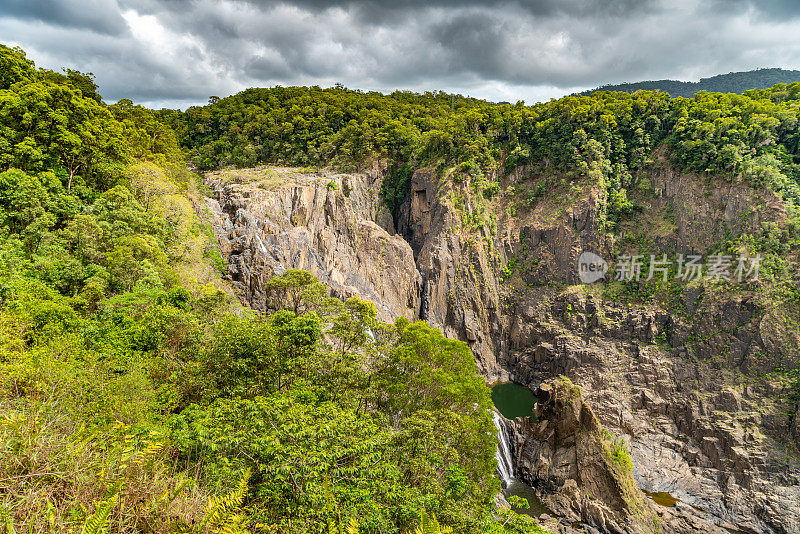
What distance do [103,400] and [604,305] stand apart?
4889 centimetres

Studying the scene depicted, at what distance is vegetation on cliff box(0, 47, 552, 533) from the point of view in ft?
18.4

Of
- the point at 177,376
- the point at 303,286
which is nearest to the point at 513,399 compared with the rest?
the point at 303,286

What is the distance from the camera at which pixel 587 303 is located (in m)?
47.1

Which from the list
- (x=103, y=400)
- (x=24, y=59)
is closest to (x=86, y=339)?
(x=103, y=400)

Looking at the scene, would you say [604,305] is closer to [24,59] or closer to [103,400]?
[103,400]

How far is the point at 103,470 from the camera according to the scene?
5.37 m

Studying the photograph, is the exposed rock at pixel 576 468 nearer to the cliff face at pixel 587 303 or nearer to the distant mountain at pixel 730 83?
the cliff face at pixel 587 303

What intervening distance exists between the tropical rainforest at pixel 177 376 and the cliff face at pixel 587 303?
16.8ft

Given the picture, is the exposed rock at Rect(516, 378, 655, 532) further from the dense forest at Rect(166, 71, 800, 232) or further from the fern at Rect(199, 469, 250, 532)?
the dense forest at Rect(166, 71, 800, 232)

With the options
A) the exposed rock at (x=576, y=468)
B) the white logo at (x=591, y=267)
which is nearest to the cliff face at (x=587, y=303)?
the exposed rock at (x=576, y=468)

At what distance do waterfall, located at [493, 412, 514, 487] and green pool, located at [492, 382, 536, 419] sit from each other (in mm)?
7326

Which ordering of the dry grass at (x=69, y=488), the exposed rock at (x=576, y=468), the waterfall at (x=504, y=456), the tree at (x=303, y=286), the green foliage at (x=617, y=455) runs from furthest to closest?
the waterfall at (x=504, y=456) < the green foliage at (x=617, y=455) < the exposed rock at (x=576, y=468) < the tree at (x=303, y=286) < the dry grass at (x=69, y=488)

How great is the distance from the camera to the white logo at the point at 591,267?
4897cm

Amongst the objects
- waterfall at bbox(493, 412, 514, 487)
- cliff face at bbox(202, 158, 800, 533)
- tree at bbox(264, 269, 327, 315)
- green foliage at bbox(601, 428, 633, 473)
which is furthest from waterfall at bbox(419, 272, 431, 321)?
tree at bbox(264, 269, 327, 315)
